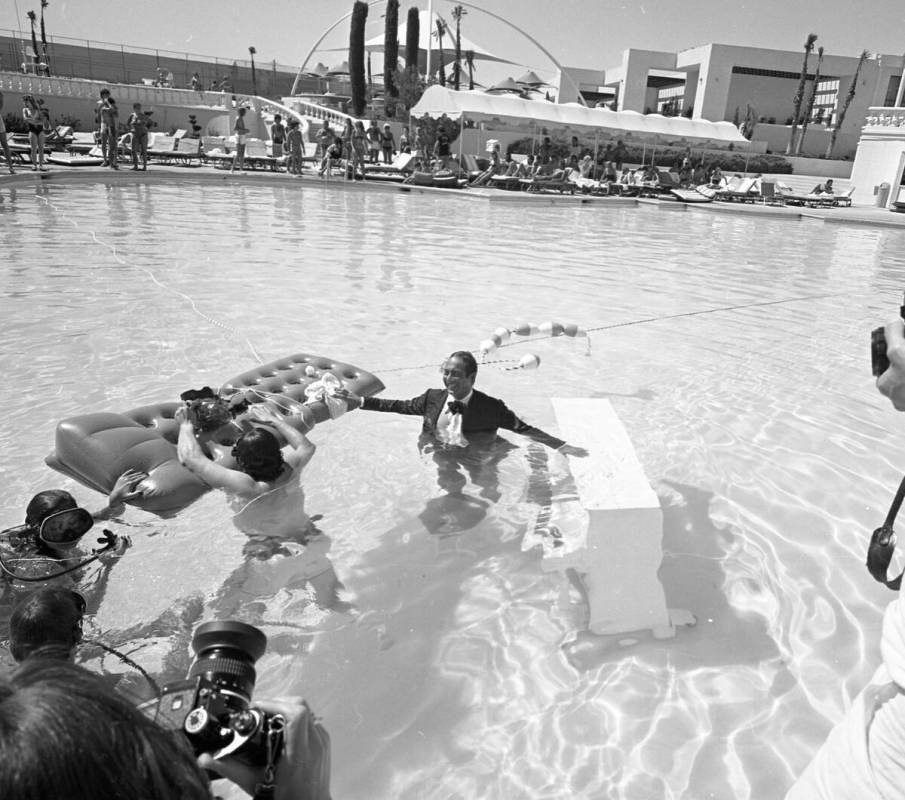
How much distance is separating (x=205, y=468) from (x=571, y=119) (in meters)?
21.8

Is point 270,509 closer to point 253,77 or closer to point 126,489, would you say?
point 126,489

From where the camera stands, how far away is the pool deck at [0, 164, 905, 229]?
16.5 m

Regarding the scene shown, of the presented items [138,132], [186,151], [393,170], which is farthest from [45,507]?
[186,151]

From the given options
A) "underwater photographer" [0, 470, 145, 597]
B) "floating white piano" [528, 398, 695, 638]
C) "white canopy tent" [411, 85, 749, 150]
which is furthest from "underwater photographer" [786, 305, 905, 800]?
"white canopy tent" [411, 85, 749, 150]

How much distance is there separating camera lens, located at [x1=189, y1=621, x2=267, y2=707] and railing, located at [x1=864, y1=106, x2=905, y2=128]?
30515mm

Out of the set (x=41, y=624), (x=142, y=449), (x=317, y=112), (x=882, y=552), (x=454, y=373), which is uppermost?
(x=317, y=112)

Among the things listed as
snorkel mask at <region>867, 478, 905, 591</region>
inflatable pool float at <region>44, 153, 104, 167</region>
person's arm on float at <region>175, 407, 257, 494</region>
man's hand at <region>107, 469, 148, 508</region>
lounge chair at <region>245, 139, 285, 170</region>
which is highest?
lounge chair at <region>245, 139, 285, 170</region>

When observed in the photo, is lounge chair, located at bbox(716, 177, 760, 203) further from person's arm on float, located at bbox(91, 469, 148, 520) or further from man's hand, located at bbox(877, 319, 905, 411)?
man's hand, located at bbox(877, 319, 905, 411)

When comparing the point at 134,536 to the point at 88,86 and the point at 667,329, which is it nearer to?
the point at 667,329

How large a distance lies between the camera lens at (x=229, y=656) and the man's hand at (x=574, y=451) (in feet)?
5.94

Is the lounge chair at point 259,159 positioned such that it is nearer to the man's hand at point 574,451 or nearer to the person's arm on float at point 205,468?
the person's arm on float at point 205,468

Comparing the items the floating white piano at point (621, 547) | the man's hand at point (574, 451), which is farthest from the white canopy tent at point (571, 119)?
the floating white piano at point (621, 547)

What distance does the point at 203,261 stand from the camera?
880 centimetres

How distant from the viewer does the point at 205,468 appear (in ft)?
10.3
